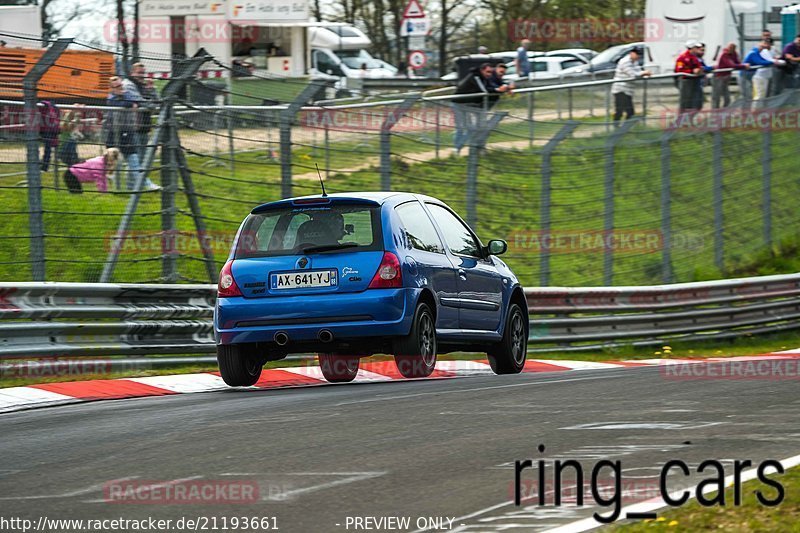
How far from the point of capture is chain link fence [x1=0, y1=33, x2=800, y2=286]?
42.0 ft

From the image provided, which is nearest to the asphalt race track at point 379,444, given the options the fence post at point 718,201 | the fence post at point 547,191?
the fence post at point 547,191

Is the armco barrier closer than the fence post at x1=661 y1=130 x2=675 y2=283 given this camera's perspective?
Yes

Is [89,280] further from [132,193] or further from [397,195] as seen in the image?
[397,195]

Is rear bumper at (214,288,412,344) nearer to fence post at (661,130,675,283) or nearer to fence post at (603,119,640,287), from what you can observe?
fence post at (603,119,640,287)

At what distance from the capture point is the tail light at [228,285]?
11.0m

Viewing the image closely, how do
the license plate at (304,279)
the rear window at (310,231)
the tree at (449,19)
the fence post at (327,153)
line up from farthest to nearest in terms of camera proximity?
the tree at (449,19), the fence post at (327,153), the rear window at (310,231), the license plate at (304,279)

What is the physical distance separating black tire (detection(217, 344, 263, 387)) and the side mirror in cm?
219

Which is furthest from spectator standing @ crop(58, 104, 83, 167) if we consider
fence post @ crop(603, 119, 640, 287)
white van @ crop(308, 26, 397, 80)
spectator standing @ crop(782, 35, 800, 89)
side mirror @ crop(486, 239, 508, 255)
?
white van @ crop(308, 26, 397, 80)

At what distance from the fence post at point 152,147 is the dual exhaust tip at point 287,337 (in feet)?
10.3

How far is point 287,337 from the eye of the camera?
10742mm

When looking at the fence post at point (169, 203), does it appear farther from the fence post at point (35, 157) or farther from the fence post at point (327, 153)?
the fence post at point (327, 153)

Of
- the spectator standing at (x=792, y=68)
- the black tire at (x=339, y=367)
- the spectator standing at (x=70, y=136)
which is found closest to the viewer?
the spectator standing at (x=70, y=136)

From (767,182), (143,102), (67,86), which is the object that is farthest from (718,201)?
(67,86)

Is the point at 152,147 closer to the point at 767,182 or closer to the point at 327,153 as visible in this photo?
the point at 327,153
